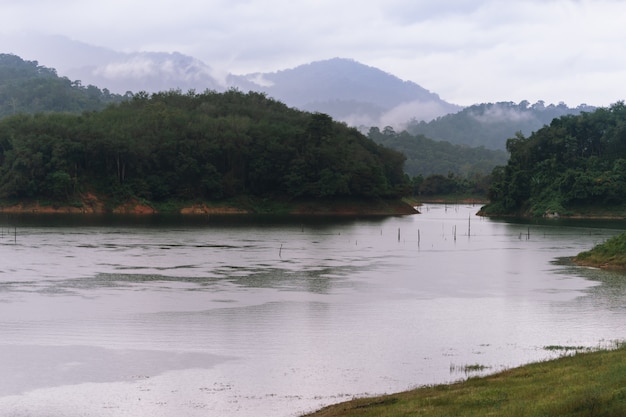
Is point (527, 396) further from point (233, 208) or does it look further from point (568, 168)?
point (568, 168)

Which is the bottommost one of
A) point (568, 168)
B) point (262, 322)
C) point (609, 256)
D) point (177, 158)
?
point (262, 322)

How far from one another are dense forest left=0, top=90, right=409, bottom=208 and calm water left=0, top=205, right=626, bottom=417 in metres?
57.5

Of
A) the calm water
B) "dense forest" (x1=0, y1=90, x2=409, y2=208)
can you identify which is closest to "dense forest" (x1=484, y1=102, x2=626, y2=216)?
"dense forest" (x1=0, y1=90, x2=409, y2=208)

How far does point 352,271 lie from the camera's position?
4759 centimetres

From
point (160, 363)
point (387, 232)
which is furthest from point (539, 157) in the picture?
point (160, 363)

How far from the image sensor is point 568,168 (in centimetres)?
12550

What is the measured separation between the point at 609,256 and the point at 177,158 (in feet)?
277

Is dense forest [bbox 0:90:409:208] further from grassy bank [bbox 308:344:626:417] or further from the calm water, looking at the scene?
grassy bank [bbox 308:344:626:417]

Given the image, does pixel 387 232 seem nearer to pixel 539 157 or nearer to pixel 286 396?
pixel 539 157

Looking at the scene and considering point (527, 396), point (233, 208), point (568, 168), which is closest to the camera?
point (527, 396)

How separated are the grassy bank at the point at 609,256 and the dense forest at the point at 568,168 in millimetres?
69003

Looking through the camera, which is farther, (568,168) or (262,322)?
(568,168)

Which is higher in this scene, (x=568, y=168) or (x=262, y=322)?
(x=568, y=168)

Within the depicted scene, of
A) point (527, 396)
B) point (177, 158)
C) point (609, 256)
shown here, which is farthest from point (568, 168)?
point (527, 396)
